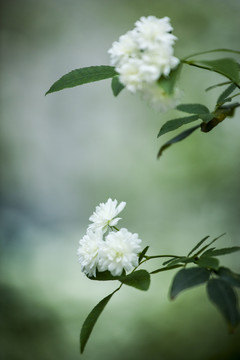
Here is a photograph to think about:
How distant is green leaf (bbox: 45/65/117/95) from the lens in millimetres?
624

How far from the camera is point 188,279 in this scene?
543 mm

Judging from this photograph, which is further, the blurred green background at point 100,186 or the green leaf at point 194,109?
the blurred green background at point 100,186

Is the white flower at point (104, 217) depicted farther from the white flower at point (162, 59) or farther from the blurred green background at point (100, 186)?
the blurred green background at point (100, 186)

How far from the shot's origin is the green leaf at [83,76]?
624mm

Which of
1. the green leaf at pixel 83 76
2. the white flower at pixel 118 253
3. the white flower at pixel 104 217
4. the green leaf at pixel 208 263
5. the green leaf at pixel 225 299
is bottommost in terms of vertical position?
the green leaf at pixel 225 299

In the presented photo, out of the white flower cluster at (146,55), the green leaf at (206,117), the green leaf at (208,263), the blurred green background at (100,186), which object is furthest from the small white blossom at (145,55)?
the blurred green background at (100,186)

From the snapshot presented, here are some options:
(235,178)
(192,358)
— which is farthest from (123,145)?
(192,358)

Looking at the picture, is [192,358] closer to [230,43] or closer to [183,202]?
[183,202]

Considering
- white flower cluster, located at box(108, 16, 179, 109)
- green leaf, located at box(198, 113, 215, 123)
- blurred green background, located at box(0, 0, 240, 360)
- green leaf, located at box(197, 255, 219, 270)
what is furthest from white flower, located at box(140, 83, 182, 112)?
blurred green background, located at box(0, 0, 240, 360)

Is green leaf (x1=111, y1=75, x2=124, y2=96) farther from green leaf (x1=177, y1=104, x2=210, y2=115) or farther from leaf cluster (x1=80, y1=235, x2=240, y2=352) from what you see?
leaf cluster (x1=80, y1=235, x2=240, y2=352)

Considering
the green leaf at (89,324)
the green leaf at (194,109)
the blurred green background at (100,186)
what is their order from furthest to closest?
1. the blurred green background at (100,186)
2. the green leaf at (194,109)
3. the green leaf at (89,324)

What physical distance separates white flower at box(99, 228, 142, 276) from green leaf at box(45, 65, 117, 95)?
0.23 meters

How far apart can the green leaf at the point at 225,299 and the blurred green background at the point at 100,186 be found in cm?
191

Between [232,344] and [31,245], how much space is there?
1259mm
